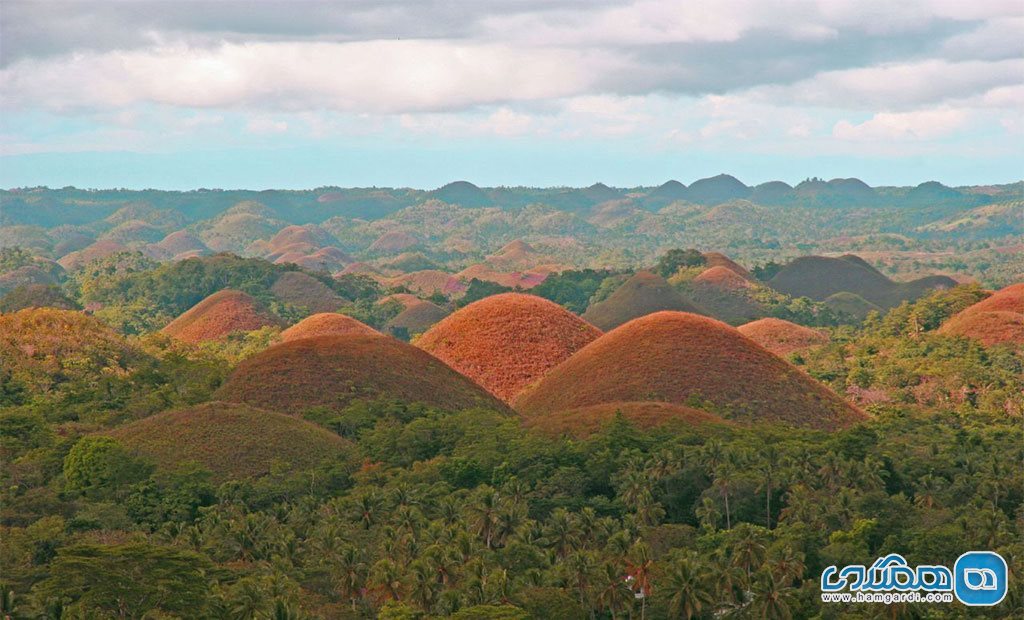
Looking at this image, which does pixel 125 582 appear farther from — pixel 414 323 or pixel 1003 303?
pixel 414 323

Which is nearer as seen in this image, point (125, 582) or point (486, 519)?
point (125, 582)

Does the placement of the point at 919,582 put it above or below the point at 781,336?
above

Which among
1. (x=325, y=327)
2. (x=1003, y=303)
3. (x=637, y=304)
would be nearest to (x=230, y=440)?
(x=325, y=327)

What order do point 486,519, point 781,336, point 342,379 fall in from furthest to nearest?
point 781,336, point 342,379, point 486,519

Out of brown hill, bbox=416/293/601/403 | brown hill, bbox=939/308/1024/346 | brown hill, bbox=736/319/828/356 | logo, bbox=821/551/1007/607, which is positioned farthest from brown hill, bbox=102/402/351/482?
brown hill, bbox=736/319/828/356

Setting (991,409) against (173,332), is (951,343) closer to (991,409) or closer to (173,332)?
(991,409)

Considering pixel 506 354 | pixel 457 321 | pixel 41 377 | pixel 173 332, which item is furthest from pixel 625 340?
pixel 173 332
